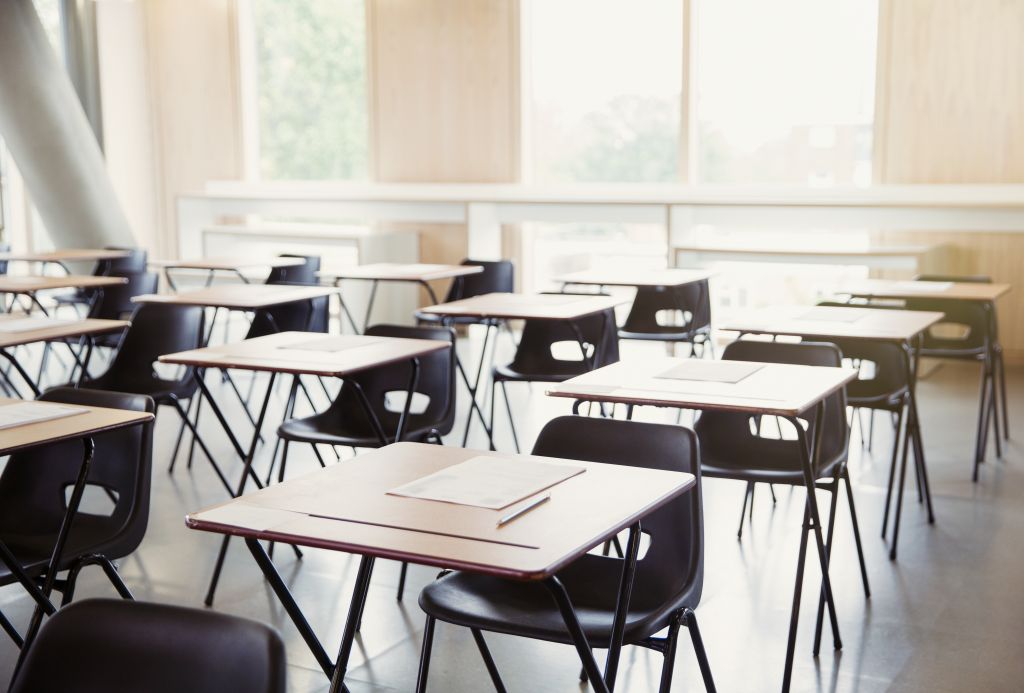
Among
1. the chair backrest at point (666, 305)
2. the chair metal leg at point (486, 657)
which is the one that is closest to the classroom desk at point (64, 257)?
the chair backrest at point (666, 305)

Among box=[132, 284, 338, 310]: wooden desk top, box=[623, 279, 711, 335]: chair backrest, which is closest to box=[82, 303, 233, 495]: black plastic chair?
box=[132, 284, 338, 310]: wooden desk top

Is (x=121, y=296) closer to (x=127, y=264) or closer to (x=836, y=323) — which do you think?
(x=127, y=264)

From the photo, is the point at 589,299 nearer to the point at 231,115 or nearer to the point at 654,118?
the point at 654,118

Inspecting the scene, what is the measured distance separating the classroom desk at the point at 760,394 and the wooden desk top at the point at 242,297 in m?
2.49

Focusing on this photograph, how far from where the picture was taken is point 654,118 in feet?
32.1

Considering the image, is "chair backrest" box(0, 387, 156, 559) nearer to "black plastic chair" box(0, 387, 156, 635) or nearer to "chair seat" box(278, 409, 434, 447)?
"black plastic chair" box(0, 387, 156, 635)

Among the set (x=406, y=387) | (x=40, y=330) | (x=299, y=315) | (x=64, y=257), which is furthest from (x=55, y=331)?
(x=64, y=257)

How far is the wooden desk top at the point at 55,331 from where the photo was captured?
4391mm

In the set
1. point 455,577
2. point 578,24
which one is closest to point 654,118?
point 578,24

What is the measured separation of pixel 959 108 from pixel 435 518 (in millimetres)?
7468

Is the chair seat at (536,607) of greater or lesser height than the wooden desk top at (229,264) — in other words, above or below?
below

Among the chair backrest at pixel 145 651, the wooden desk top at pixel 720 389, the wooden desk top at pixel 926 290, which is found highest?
the wooden desk top at pixel 926 290

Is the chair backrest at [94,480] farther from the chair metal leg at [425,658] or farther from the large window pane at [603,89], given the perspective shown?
the large window pane at [603,89]

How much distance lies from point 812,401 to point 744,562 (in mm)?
1364
